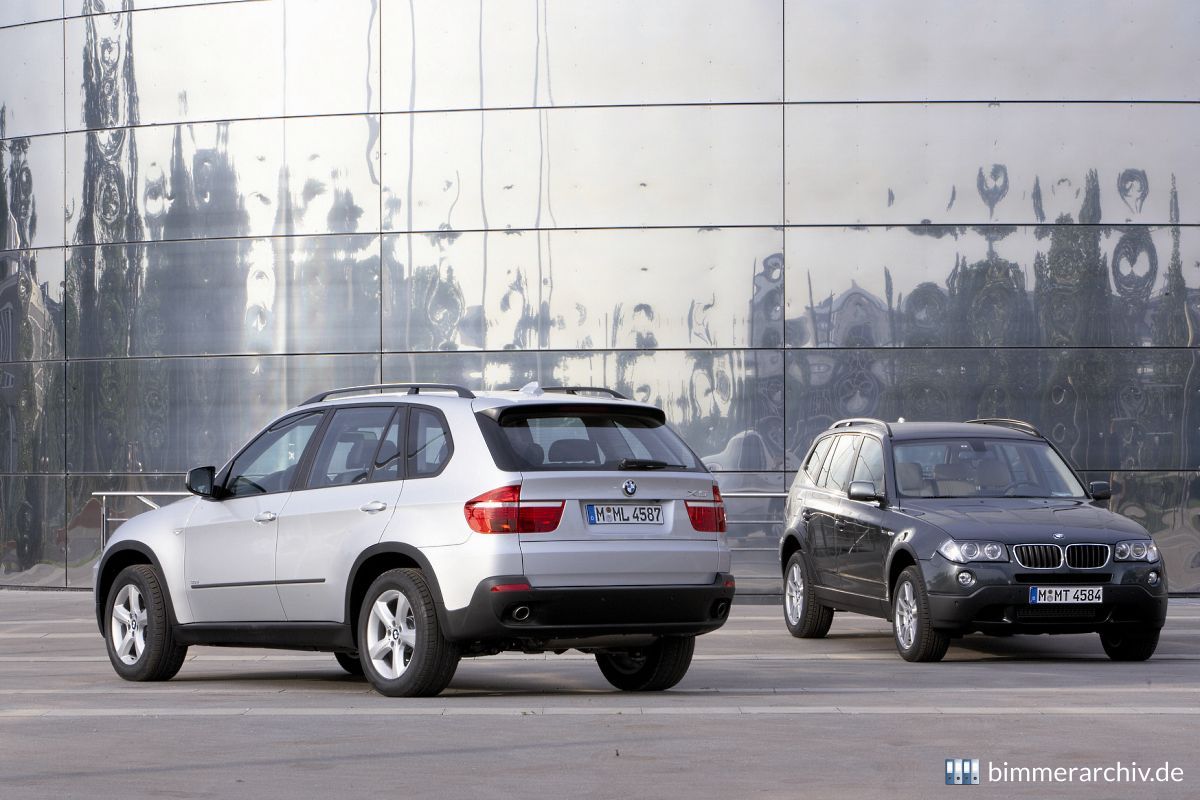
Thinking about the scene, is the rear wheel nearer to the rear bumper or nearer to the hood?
the rear bumper

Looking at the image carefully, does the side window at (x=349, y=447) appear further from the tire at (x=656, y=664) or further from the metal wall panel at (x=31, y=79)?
the metal wall panel at (x=31, y=79)

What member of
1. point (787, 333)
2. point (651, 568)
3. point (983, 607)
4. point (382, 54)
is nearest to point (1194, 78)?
point (787, 333)

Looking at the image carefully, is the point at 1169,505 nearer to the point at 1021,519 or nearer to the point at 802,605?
the point at 802,605

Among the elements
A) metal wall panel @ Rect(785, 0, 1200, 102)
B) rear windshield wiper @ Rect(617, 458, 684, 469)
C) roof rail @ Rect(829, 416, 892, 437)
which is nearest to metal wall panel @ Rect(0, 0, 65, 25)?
metal wall panel @ Rect(785, 0, 1200, 102)

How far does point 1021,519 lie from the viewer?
13055 mm

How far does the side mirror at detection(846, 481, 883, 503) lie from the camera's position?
13719 mm

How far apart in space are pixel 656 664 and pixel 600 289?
34.2ft

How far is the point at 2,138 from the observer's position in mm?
23078

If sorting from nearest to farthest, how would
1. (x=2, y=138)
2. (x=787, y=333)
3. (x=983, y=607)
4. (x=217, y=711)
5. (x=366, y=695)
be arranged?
(x=217, y=711) < (x=366, y=695) < (x=983, y=607) < (x=787, y=333) < (x=2, y=138)

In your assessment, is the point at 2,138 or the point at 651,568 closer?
the point at 651,568

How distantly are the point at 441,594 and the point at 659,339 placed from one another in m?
11.0

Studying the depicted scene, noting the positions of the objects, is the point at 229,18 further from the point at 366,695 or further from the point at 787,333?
the point at 366,695

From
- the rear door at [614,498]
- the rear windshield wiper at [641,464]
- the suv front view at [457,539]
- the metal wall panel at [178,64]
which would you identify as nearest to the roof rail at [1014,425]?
the suv front view at [457,539]

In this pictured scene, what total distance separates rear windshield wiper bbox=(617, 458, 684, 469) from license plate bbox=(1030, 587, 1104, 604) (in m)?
3.44
